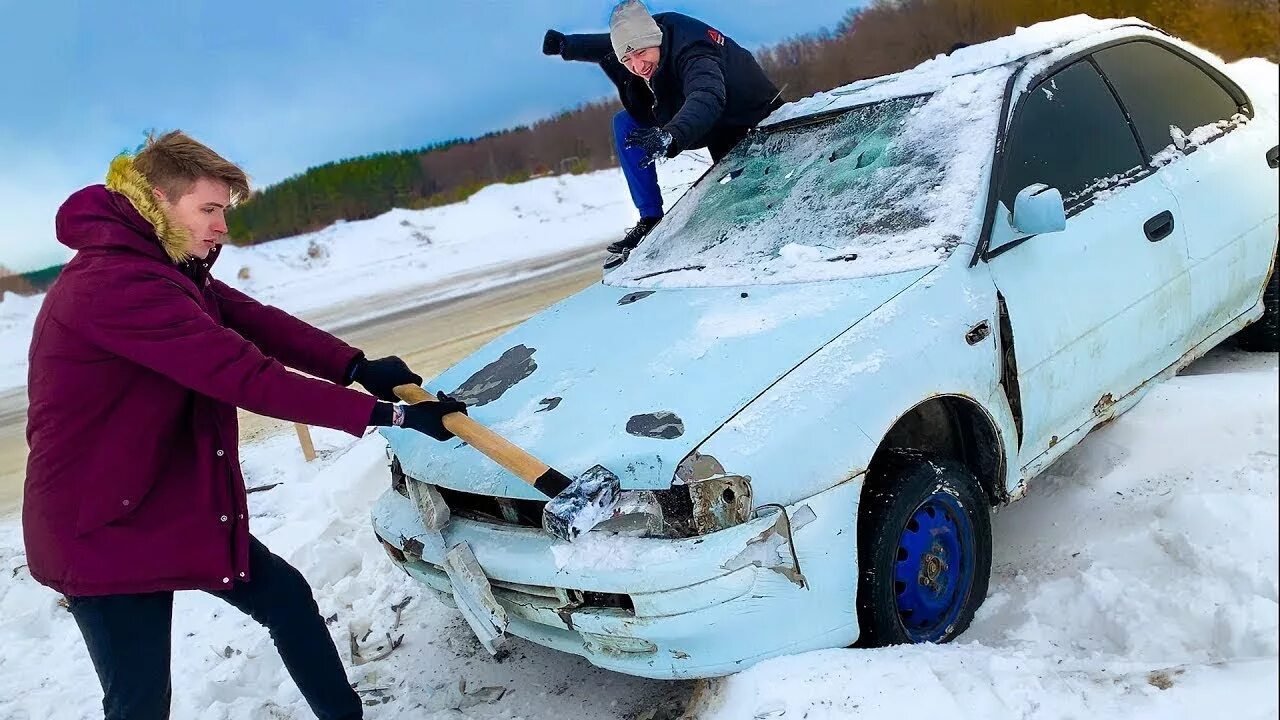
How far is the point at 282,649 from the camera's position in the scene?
2.58 metres

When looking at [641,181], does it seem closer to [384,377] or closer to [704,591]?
[384,377]

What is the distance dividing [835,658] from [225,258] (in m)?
17.4

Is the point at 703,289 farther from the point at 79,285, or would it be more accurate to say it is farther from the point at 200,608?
the point at 200,608

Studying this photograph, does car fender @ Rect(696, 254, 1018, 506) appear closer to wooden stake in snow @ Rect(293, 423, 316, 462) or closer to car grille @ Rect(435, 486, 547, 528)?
car grille @ Rect(435, 486, 547, 528)

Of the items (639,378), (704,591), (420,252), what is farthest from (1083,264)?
(420,252)

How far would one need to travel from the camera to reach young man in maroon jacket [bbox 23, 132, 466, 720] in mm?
2146

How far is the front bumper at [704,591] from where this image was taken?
204 cm

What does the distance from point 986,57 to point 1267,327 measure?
1.76 metres

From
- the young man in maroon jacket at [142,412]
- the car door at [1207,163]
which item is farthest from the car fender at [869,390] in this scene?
the car door at [1207,163]

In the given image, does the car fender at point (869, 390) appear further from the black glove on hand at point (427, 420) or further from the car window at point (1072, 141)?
the black glove on hand at point (427, 420)

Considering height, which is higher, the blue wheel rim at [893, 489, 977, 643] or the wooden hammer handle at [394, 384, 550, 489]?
the wooden hammer handle at [394, 384, 550, 489]

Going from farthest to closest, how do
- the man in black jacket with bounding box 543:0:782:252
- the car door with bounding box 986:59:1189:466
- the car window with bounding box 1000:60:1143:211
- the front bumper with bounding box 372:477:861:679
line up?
1. the man in black jacket with bounding box 543:0:782:252
2. the car window with bounding box 1000:60:1143:211
3. the car door with bounding box 986:59:1189:466
4. the front bumper with bounding box 372:477:861:679

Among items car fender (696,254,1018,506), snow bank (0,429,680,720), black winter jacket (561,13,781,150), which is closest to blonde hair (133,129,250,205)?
car fender (696,254,1018,506)

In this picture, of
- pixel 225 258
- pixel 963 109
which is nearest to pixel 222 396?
pixel 963 109
